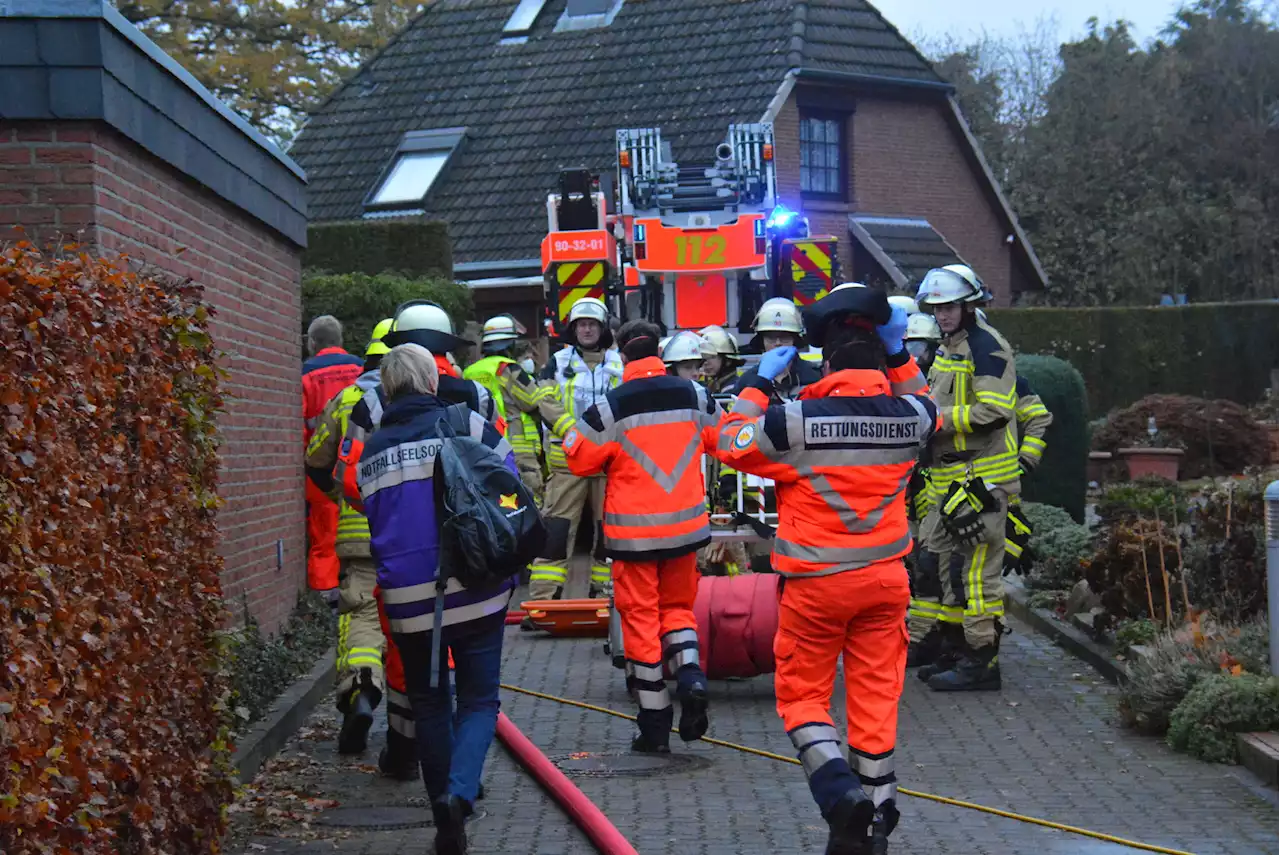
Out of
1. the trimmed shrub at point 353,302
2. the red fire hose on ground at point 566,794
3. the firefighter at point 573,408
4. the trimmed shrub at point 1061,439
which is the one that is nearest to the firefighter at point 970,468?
the red fire hose on ground at point 566,794

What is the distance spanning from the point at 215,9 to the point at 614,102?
787cm

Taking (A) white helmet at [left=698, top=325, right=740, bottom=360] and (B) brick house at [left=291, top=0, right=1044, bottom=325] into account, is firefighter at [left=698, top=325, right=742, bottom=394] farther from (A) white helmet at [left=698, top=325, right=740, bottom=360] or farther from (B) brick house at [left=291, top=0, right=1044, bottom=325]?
(B) brick house at [left=291, top=0, right=1044, bottom=325]

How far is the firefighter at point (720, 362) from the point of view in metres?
12.0

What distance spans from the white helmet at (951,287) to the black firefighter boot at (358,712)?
360 centimetres

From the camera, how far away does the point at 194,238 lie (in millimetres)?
9227

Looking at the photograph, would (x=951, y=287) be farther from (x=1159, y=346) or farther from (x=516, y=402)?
(x=1159, y=346)

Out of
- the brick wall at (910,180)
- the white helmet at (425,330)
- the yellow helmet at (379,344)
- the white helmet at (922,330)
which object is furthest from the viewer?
the brick wall at (910,180)

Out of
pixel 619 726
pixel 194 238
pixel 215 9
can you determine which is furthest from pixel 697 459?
pixel 215 9

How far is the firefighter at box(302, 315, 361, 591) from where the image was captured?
1082 centimetres

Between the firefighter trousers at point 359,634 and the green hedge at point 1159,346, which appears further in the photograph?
the green hedge at point 1159,346

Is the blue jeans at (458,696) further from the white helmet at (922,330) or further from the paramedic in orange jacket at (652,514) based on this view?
the white helmet at (922,330)

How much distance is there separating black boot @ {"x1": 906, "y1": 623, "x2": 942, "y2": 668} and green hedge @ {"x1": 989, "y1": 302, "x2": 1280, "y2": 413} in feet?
64.4

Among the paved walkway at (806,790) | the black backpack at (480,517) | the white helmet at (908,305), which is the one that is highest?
the white helmet at (908,305)

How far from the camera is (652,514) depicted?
8633mm
